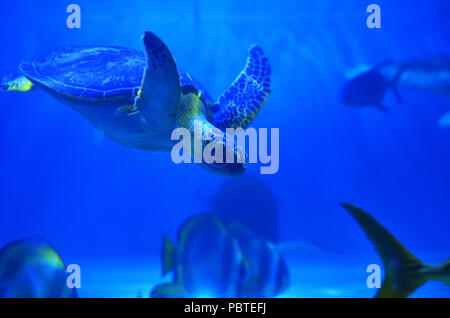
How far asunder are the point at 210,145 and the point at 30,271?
95 centimetres

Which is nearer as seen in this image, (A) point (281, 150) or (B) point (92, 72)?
(B) point (92, 72)

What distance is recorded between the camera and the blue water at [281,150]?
5.02 m

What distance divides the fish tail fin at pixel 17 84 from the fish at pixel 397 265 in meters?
2.48

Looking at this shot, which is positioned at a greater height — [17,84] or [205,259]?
[17,84]

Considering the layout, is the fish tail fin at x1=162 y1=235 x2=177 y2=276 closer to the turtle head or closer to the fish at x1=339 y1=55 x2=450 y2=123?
the turtle head

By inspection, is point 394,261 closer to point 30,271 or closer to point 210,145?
point 210,145

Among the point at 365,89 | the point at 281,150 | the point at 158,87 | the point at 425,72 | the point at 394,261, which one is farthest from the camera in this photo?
the point at 281,150

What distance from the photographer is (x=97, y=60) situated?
2.26 metres

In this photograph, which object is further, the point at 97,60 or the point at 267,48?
the point at 267,48

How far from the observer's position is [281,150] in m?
5.40

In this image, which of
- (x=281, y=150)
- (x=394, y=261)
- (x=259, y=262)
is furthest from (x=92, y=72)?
(x=281, y=150)

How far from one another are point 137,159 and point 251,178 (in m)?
1.97

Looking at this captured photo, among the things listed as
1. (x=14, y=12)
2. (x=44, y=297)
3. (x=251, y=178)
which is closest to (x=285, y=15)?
(x=251, y=178)

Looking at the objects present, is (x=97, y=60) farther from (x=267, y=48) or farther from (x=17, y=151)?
(x=17, y=151)
